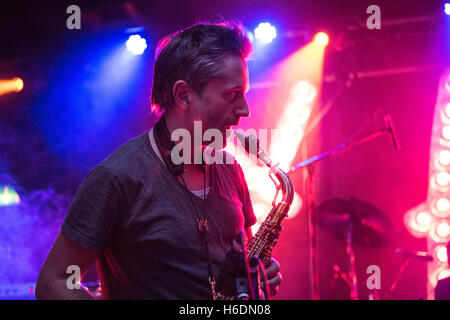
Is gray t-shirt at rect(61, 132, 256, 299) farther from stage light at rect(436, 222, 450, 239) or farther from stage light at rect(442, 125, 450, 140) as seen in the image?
stage light at rect(442, 125, 450, 140)

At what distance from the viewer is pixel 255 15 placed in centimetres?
553

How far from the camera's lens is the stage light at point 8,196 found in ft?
20.6

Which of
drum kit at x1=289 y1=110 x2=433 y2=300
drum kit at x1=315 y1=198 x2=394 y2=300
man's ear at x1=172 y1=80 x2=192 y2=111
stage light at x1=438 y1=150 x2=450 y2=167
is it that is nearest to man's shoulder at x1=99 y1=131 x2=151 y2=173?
man's ear at x1=172 y1=80 x2=192 y2=111

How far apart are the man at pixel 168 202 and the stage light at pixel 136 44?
12.3 feet

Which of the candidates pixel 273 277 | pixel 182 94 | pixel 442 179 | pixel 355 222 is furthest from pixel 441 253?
pixel 182 94

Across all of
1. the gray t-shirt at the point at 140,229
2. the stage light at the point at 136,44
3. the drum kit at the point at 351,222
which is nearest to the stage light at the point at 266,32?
the stage light at the point at 136,44

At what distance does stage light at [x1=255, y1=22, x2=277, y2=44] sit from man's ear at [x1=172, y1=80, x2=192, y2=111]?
3950 millimetres

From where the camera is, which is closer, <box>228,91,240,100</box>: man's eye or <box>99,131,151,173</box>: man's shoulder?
<box>99,131,151,173</box>: man's shoulder

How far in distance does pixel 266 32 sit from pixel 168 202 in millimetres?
4326

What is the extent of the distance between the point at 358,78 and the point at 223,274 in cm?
597

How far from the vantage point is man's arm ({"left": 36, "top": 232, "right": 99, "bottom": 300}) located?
151 centimetres

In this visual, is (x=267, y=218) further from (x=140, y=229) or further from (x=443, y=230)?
(x=443, y=230)
